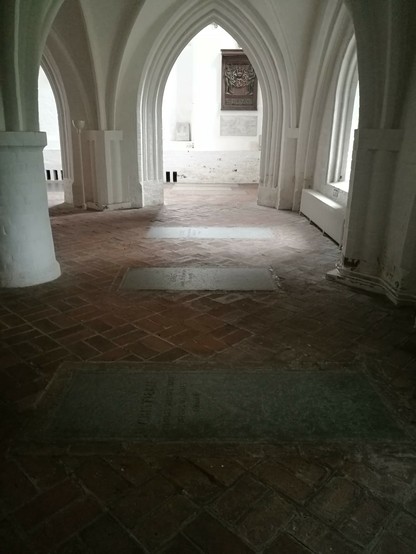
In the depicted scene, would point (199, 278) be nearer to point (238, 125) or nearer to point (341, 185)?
point (341, 185)

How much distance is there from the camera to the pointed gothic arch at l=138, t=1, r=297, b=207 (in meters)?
10.2

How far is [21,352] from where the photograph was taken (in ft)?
12.9

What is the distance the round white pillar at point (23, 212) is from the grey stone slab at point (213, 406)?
2439 millimetres

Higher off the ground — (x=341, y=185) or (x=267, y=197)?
(x=341, y=185)

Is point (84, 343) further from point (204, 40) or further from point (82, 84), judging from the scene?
point (204, 40)

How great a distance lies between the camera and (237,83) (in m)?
17.2

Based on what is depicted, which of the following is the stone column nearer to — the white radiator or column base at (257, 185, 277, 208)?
column base at (257, 185, 277, 208)

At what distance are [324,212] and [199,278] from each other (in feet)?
13.1

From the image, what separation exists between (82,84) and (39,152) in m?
5.43

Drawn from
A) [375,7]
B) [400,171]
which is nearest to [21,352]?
[400,171]

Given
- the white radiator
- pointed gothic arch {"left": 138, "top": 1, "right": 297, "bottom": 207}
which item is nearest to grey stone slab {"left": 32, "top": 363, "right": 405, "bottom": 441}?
the white radiator

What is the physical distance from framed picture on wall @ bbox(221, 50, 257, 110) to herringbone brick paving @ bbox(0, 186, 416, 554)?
12.1 m

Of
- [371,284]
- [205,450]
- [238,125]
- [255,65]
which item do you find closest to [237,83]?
[238,125]

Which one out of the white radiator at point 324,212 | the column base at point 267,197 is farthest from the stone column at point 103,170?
the white radiator at point 324,212
